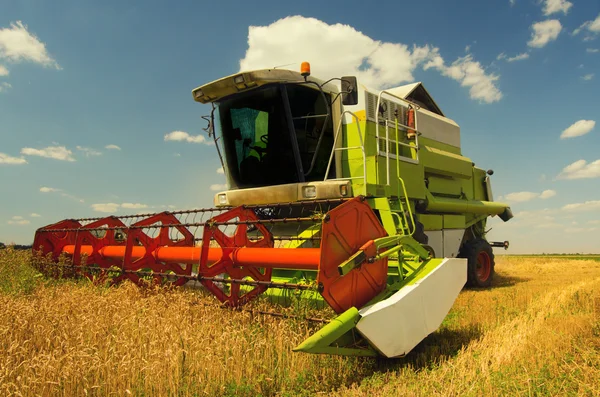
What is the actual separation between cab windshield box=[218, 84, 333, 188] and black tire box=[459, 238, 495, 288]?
→ 371 cm

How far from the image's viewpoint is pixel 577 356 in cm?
329

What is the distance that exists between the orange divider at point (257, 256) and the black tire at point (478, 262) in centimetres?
489

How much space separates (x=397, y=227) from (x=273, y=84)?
7.18 ft

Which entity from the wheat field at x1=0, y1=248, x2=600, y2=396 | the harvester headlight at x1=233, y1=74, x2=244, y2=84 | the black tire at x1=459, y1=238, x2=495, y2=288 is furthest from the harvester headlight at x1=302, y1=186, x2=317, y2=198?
the black tire at x1=459, y1=238, x2=495, y2=288

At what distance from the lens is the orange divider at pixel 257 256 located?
3.33 metres

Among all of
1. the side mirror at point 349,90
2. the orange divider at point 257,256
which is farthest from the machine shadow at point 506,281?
the orange divider at point 257,256

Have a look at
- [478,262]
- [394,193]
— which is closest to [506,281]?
[478,262]

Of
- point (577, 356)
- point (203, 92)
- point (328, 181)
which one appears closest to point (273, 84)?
point (203, 92)

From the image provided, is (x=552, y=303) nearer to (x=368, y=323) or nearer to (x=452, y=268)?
(x=452, y=268)

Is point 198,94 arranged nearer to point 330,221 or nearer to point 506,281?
point 330,221

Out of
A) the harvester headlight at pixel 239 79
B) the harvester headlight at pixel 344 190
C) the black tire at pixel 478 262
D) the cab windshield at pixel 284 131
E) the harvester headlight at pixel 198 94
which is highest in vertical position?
the harvester headlight at pixel 198 94

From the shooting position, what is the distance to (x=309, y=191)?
490cm

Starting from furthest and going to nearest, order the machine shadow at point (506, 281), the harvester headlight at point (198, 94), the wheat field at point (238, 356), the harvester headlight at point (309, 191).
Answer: the machine shadow at point (506, 281) → the harvester headlight at point (198, 94) → the harvester headlight at point (309, 191) → the wheat field at point (238, 356)

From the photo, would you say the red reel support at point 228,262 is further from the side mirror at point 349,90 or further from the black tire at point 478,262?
the black tire at point 478,262
